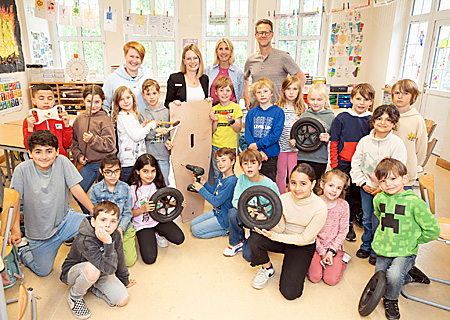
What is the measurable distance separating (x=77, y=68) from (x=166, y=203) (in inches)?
213

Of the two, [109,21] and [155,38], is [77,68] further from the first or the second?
[155,38]

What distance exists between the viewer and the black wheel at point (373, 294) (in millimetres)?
2010

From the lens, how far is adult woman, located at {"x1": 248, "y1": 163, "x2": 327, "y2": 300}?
230 cm

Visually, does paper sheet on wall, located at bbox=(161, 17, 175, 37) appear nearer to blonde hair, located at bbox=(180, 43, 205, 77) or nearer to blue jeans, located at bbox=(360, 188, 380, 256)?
blonde hair, located at bbox=(180, 43, 205, 77)

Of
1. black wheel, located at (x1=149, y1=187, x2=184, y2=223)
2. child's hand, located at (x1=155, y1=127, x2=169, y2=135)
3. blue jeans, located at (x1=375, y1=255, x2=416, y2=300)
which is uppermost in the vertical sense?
child's hand, located at (x1=155, y1=127, x2=169, y2=135)

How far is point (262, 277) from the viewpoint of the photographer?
244cm

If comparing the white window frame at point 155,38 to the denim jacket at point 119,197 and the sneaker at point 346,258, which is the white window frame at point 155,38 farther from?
the sneaker at point 346,258

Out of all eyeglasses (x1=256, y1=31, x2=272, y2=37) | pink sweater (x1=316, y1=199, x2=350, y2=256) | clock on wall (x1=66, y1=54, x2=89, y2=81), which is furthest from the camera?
clock on wall (x1=66, y1=54, x2=89, y2=81)

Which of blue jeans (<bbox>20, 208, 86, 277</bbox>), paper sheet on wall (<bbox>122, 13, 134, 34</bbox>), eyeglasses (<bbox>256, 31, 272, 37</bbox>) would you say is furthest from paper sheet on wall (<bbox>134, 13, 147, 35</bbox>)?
blue jeans (<bbox>20, 208, 86, 277</bbox>)

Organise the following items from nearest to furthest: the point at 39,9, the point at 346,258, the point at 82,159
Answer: the point at 346,258, the point at 82,159, the point at 39,9

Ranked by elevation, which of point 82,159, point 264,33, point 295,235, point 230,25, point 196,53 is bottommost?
point 295,235

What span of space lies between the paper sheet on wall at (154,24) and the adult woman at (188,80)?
3.96 m

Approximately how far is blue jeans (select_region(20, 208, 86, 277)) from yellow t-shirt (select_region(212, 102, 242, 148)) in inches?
60.0

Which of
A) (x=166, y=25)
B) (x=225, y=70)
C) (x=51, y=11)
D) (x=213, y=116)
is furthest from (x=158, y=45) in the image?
(x=213, y=116)
